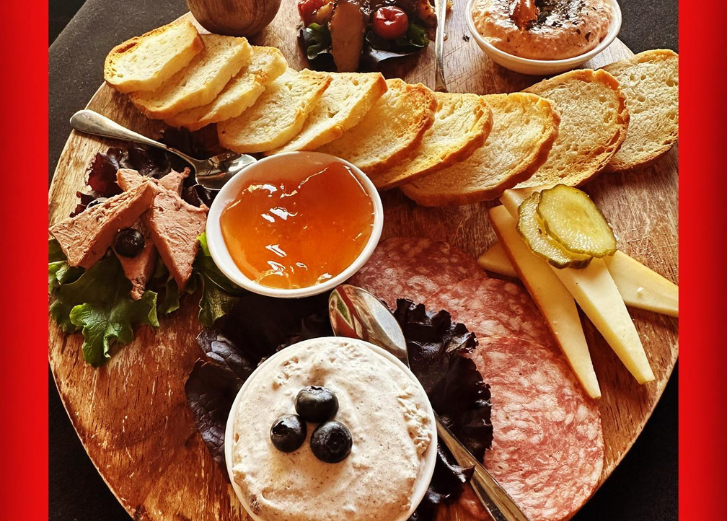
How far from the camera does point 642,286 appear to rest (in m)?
2.69

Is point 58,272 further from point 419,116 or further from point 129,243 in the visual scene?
point 419,116

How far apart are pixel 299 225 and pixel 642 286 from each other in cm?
143

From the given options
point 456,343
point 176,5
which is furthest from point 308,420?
point 176,5

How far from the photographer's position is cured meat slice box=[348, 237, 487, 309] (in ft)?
9.11

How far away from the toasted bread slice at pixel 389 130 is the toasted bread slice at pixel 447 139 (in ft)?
0.21

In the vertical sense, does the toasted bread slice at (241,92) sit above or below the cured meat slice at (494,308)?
above

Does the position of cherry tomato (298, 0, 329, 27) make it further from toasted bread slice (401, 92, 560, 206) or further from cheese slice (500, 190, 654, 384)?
cheese slice (500, 190, 654, 384)

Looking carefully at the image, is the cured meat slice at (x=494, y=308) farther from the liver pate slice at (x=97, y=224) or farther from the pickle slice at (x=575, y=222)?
the liver pate slice at (x=97, y=224)

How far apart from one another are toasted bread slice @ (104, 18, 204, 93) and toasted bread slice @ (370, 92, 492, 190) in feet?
3.91

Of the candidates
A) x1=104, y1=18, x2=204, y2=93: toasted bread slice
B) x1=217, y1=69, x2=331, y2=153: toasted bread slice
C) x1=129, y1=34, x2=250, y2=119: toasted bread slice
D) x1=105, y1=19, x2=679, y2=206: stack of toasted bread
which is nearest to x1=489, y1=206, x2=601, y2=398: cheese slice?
x1=105, y1=19, x2=679, y2=206: stack of toasted bread

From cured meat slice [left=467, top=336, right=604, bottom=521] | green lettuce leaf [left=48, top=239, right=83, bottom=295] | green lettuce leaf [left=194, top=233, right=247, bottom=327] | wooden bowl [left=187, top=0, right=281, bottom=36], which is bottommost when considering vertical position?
cured meat slice [left=467, top=336, right=604, bottom=521]

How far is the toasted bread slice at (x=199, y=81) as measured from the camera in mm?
3207
